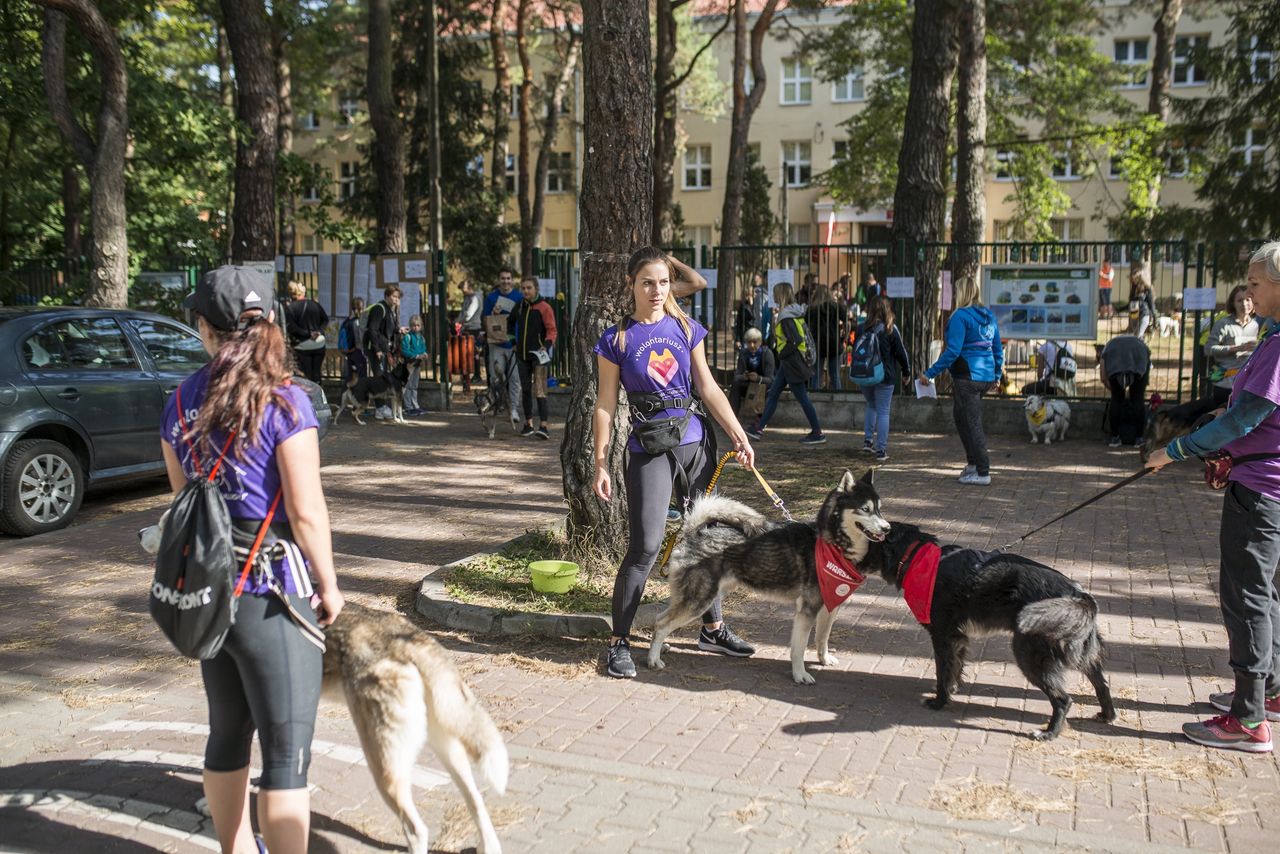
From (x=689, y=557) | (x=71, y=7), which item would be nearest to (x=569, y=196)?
(x=71, y=7)

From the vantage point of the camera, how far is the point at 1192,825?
13.1 ft

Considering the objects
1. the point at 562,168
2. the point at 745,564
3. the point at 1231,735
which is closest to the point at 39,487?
the point at 745,564

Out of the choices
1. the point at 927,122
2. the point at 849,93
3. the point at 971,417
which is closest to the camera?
the point at 971,417

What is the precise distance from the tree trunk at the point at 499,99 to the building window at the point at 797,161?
55.5 feet

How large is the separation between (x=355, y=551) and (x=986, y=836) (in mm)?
5813

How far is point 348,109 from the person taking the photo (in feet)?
166

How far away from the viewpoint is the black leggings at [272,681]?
3066 mm

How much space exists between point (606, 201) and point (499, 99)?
94.5ft

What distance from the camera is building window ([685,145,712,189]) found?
169ft

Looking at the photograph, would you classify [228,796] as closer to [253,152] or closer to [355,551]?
[355,551]

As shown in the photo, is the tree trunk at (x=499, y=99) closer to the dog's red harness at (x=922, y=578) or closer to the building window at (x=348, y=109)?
the building window at (x=348, y=109)

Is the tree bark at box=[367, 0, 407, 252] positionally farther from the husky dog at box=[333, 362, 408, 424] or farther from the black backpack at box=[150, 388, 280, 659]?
the black backpack at box=[150, 388, 280, 659]

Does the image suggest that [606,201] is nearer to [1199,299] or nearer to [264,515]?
[264,515]

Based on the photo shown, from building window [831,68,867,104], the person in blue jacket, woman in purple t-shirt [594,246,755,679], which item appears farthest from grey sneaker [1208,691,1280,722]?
building window [831,68,867,104]
